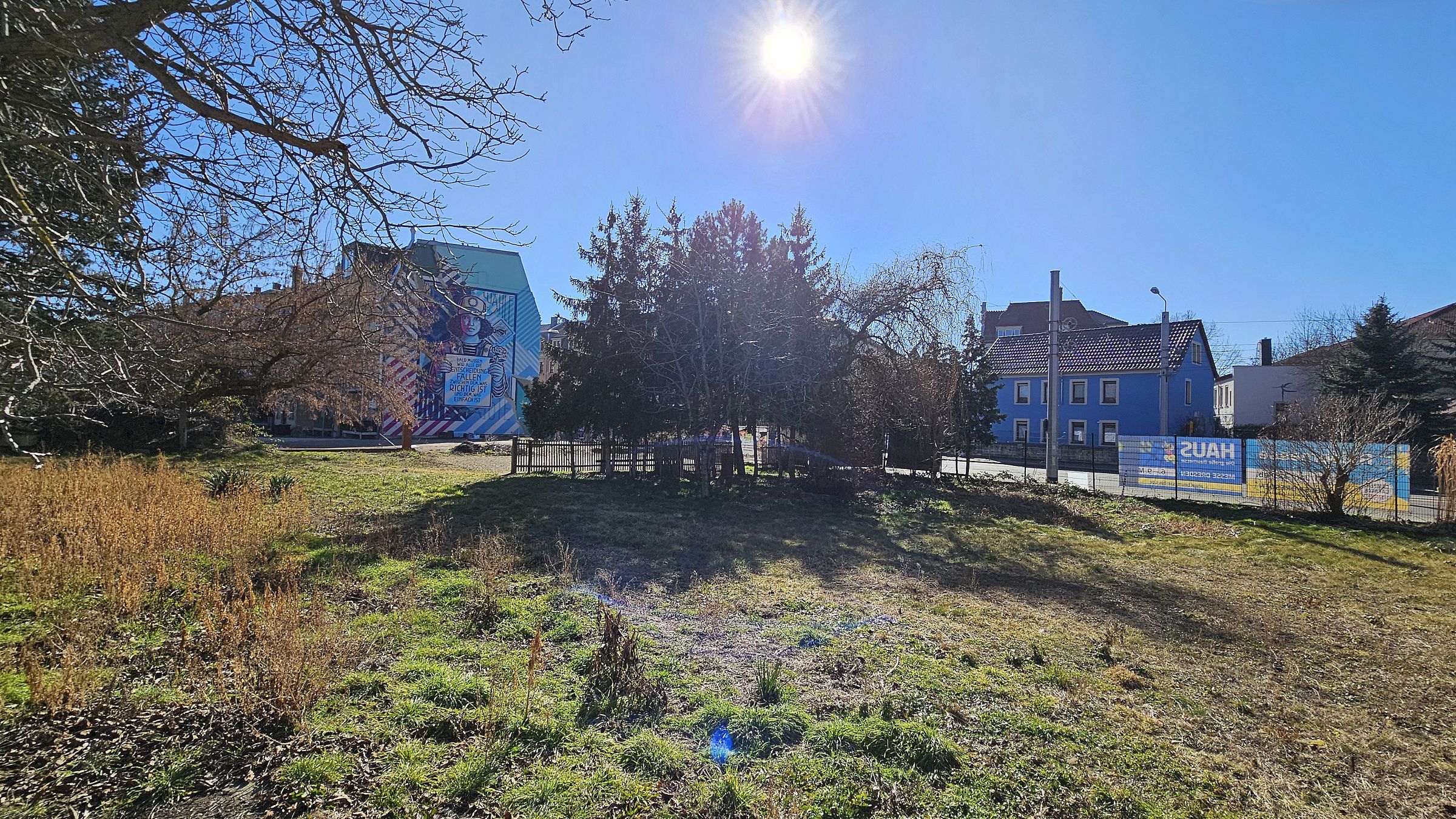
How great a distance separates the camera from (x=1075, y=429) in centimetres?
3762

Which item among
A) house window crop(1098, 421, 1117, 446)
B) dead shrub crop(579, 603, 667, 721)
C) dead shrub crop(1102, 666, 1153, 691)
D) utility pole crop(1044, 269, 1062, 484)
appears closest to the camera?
dead shrub crop(579, 603, 667, 721)

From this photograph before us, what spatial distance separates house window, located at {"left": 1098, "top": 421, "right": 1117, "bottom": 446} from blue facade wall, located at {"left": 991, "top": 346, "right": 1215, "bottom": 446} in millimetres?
121

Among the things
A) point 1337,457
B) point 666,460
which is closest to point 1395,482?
point 1337,457

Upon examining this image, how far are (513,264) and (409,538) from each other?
30.6 m

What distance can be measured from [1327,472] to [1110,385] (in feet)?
85.0

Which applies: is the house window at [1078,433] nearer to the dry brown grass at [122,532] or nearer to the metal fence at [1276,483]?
the metal fence at [1276,483]

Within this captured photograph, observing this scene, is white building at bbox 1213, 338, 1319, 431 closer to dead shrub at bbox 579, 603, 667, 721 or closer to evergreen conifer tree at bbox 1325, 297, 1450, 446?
evergreen conifer tree at bbox 1325, 297, 1450, 446

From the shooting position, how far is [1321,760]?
3629mm

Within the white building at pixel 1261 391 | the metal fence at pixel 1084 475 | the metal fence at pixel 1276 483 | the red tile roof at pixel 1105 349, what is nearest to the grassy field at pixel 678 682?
the metal fence at pixel 1276 483

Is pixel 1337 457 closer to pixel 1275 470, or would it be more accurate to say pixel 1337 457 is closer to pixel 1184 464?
pixel 1275 470

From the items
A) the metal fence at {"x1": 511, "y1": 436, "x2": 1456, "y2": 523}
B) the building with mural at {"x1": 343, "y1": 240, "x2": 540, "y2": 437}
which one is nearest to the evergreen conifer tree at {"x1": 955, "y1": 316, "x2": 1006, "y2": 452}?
the metal fence at {"x1": 511, "y1": 436, "x2": 1456, "y2": 523}

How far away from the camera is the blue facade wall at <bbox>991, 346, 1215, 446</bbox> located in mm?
34938

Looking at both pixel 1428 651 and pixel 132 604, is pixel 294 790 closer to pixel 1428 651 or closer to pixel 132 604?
pixel 132 604

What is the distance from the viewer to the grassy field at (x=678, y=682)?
9.75 feet
